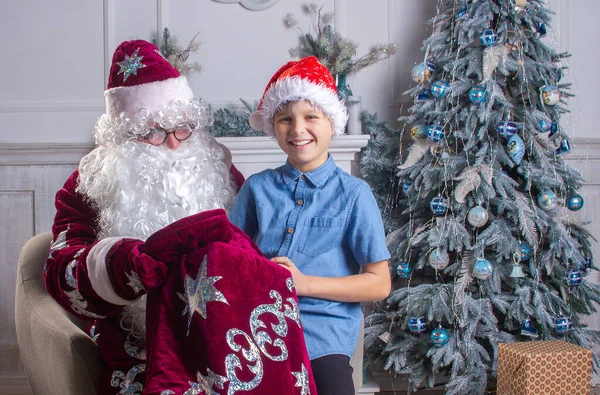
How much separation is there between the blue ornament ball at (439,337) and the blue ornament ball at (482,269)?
256 millimetres

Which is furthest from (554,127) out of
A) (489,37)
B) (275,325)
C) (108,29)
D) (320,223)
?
(108,29)

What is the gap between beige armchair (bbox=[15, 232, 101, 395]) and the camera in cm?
146

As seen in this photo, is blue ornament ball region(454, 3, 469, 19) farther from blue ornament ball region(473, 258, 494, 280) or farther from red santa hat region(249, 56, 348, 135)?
red santa hat region(249, 56, 348, 135)

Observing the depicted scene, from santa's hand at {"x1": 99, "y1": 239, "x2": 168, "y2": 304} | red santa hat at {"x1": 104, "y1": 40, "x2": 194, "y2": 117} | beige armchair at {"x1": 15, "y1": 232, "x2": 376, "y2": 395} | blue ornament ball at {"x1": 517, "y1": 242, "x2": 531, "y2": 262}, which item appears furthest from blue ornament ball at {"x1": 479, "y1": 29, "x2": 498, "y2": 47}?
santa's hand at {"x1": 99, "y1": 239, "x2": 168, "y2": 304}

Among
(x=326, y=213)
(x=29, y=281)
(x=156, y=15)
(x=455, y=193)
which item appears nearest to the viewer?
(x=326, y=213)

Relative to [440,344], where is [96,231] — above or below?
above

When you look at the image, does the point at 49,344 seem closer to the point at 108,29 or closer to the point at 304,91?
the point at 304,91

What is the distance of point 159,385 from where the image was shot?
3.72 ft

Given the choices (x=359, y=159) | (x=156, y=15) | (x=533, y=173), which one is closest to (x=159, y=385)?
(x=533, y=173)

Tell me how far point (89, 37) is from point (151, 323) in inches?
84.0

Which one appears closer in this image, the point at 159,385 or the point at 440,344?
the point at 159,385

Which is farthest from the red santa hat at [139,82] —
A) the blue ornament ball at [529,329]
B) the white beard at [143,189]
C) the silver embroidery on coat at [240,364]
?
the blue ornament ball at [529,329]

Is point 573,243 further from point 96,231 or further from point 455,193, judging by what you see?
point 96,231

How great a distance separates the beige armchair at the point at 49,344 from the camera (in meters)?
1.46
